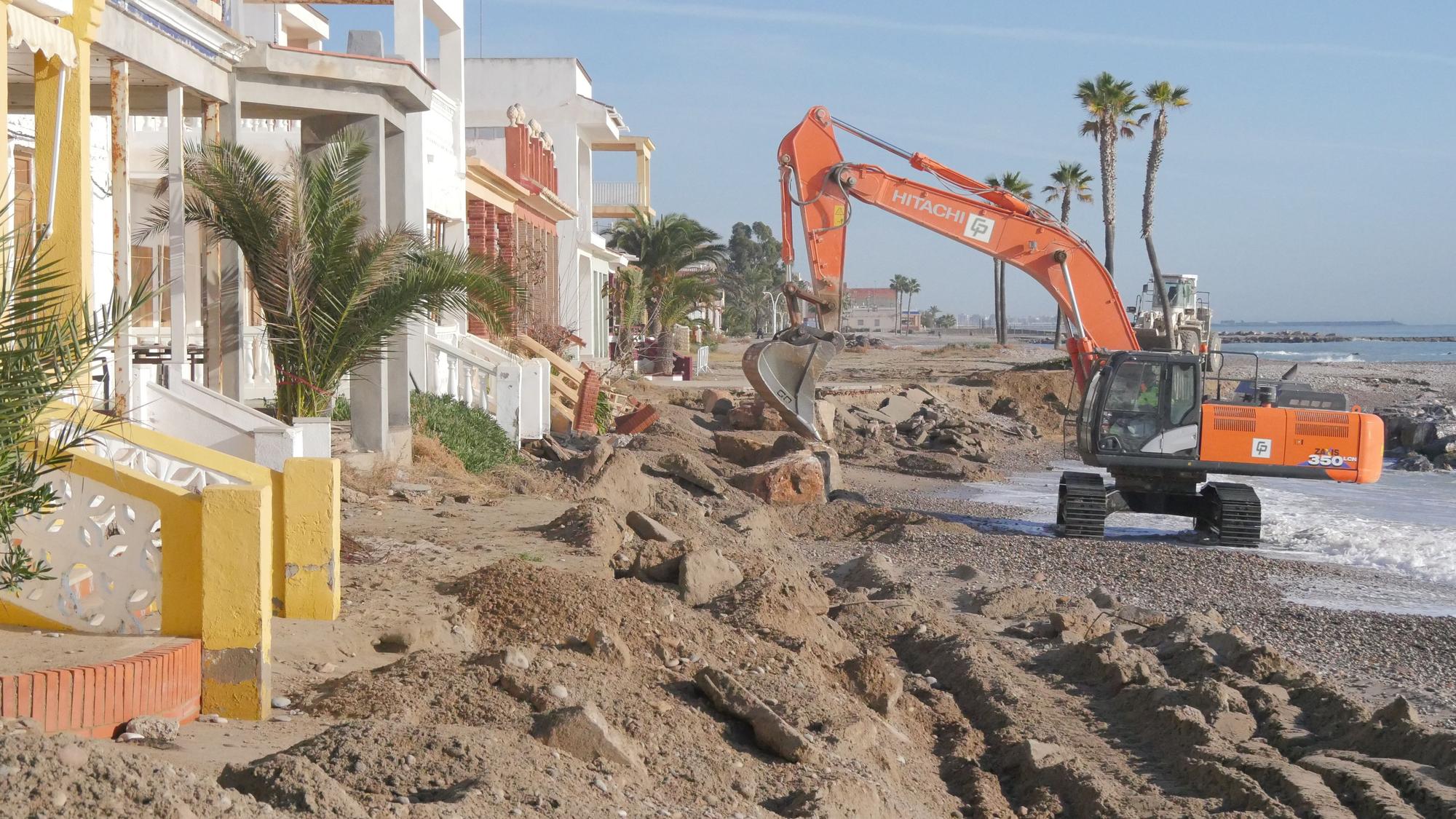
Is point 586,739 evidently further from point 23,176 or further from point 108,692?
point 23,176

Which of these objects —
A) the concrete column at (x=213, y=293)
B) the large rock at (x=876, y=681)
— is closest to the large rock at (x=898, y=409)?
the concrete column at (x=213, y=293)

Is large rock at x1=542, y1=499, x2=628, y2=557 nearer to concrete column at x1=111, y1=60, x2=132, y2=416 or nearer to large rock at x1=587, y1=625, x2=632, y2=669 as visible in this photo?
concrete column at x1=111, y1=60, x2=132, y2=416

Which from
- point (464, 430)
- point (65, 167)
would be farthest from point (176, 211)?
point (464, 430)

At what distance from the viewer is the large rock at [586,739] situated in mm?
5758

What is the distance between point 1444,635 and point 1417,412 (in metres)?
31.2

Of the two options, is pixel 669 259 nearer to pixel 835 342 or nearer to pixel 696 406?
pixel 696 406

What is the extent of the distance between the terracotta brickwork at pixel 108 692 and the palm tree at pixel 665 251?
4014 cm

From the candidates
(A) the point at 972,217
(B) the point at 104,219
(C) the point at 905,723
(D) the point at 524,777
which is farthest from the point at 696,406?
(D) the point at 524,777

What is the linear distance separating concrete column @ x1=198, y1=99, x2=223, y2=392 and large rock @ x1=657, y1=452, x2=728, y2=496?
6177 mm

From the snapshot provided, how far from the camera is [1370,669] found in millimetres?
10117

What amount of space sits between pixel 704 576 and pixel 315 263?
4.74m

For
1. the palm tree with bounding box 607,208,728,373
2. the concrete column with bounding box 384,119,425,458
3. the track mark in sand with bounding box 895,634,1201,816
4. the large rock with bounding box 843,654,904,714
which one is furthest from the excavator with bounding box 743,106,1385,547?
the palm tree with bounding box 607,208,728,373

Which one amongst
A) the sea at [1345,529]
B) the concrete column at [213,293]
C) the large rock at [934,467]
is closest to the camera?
the concrete column at [213,293]

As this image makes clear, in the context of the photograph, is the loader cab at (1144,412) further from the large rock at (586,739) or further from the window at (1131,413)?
the large rock at (586,739)
